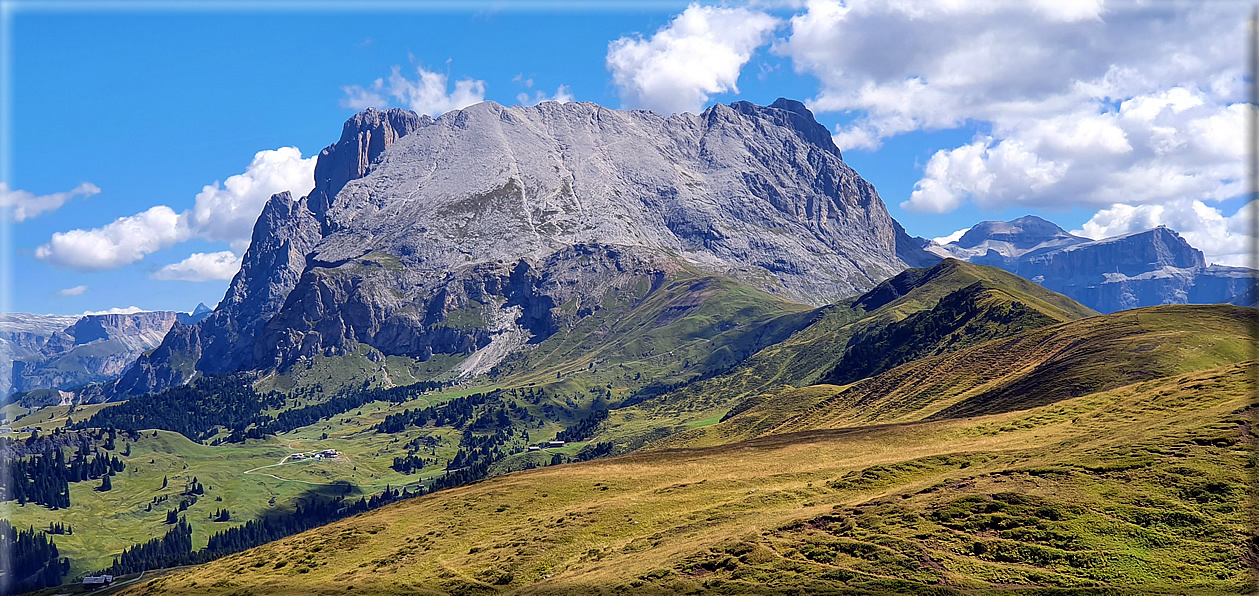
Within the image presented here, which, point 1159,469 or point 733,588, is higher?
point 1159,469

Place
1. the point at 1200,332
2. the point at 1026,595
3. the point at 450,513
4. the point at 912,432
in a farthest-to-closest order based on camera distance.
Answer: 1. the point at 1200,332
2. the point at 912,432
3. the point at 450,513
4. the point at 1026,595

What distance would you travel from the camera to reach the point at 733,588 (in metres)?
69.5

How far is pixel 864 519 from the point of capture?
7875 cm

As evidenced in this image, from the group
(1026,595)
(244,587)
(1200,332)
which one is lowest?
(244,587)

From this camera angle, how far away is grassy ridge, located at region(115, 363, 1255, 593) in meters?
66.9

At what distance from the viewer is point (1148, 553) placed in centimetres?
6538

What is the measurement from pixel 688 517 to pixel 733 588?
91.8 feet

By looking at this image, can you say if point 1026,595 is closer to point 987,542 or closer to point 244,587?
point 987,542

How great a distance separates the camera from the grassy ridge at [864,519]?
6688 centimetres

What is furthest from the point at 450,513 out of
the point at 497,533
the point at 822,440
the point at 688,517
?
the point at 822,440

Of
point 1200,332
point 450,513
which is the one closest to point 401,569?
point 450,513

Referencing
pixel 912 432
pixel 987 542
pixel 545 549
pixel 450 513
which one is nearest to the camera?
pixel 987 542

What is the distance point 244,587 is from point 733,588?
70.4 m

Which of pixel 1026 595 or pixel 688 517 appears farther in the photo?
pixel 688 517
